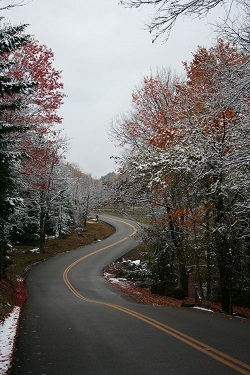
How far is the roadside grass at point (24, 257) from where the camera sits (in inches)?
558

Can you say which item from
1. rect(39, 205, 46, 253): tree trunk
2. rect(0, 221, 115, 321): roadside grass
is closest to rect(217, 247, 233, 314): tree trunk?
rect(0, 221, 115, 321): roadside grass

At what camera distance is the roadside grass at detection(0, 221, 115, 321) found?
1417 centimetres

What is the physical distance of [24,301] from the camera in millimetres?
15102

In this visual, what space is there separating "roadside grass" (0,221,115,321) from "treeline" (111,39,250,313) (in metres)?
7.20

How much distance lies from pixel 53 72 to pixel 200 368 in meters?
12.8

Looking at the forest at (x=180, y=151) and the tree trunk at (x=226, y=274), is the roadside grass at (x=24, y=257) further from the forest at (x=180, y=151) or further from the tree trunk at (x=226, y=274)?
the tree trunk at (x=226, y=274)

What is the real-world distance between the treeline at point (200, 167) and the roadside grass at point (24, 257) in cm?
720

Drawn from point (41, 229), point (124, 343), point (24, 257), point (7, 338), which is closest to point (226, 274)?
point (124, 343)

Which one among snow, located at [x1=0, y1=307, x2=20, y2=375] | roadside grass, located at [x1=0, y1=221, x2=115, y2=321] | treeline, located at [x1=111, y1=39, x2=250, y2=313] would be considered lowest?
roadside grass, located at [x1=0, y1=221, x2=115, y2=321]

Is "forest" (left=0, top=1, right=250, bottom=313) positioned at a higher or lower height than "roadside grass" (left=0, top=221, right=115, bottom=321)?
higher

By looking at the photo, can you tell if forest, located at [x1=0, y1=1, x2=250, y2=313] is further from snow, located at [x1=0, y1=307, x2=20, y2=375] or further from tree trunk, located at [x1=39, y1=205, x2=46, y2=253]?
tree trunk, located at [x1=39, y1=205, x2=46, y2=253]

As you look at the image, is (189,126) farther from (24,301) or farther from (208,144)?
(24,301)

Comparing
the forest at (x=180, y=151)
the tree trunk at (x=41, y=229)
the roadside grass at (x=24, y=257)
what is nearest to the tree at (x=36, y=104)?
the forest at (x=180, y=151)

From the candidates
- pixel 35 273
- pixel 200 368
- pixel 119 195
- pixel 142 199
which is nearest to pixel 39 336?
pixel 200 368
